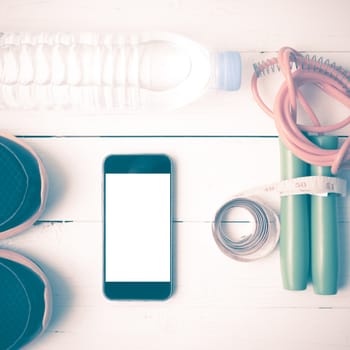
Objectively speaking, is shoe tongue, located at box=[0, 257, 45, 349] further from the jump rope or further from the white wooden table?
the jump rope

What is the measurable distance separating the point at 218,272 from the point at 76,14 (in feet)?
A: 1.27

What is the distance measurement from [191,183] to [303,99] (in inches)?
6.9

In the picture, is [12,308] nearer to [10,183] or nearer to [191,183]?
[10,183]

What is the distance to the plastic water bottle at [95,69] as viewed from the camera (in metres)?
0.60

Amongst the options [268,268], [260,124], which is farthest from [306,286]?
[260,124]

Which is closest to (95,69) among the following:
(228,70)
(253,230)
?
(228,70)

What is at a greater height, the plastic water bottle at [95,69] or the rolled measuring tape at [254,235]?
the plastic water bottle at [95,69]

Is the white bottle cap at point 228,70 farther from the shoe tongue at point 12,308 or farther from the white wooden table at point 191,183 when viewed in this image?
the shoe tongue at point 12,308

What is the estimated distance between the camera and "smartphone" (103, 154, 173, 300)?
0.60 metres

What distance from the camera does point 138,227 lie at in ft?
1.98

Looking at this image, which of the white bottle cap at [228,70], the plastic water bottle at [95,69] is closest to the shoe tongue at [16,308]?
the plastic water bottle at [95,69]

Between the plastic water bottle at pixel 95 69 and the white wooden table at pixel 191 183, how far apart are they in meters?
0.02

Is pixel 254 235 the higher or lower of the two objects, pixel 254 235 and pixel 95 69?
the lower

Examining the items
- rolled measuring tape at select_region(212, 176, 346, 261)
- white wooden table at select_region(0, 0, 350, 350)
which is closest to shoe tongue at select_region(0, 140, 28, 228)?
white wooden table at select_region(0, 0, 350, 350)
